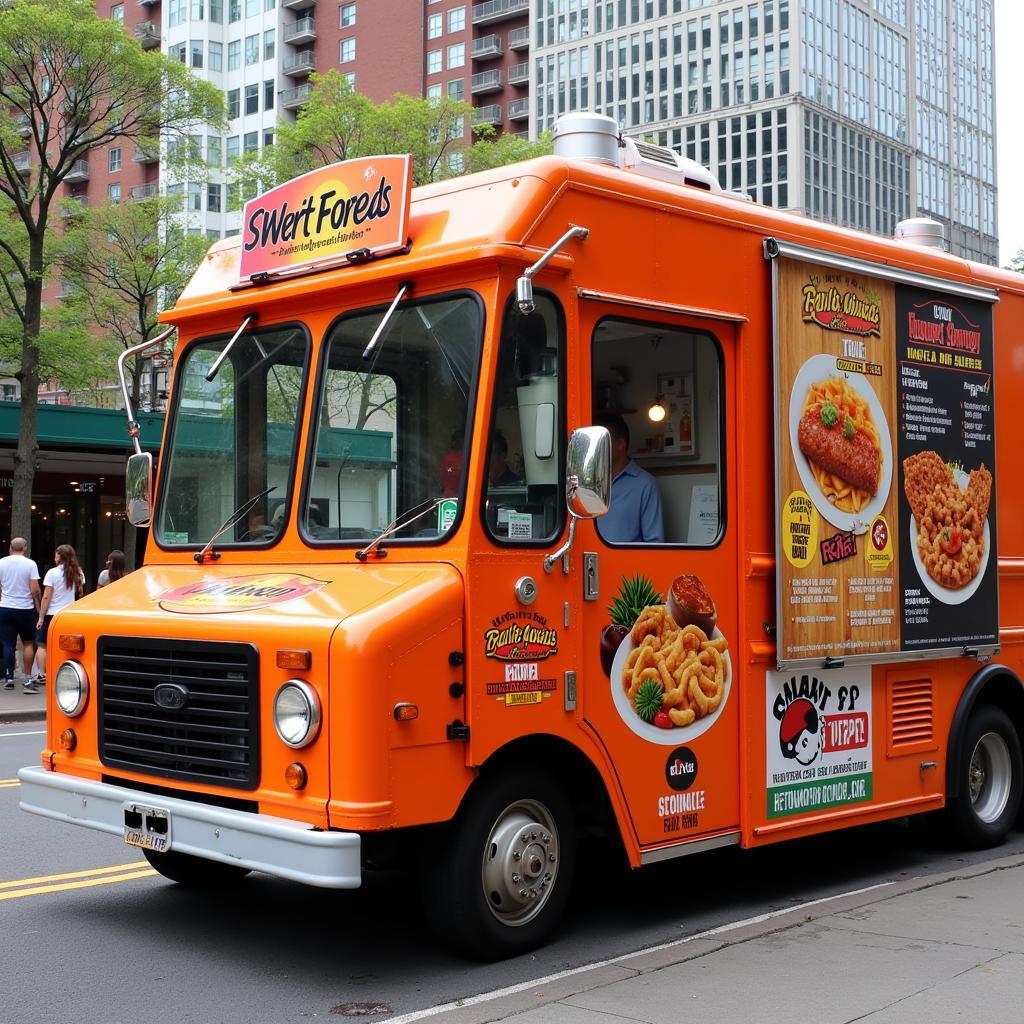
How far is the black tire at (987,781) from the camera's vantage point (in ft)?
26.1

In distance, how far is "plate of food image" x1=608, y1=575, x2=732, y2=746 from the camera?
615cm

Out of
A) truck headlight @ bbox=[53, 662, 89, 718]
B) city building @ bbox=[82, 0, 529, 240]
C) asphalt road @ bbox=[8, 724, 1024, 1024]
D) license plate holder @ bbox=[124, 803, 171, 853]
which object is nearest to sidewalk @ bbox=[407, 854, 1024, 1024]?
asphalt road @ bbox=[8, 724, 1024, 1024]

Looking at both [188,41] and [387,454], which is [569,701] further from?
[188,41]

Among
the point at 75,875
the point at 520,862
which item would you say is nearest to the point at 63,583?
the point at 75,875

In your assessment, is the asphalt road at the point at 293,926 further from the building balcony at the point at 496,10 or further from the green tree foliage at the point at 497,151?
the building balcony at the point at 496,10

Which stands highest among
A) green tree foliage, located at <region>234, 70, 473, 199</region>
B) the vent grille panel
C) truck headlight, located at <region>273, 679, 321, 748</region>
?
green tree foliage, located at <region>234, 70, 473, 199</region>

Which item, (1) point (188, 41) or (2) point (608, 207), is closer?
(2) point (608, 207)

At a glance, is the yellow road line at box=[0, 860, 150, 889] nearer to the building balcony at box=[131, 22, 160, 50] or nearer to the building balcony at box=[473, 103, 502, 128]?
the building balcony at box=[131, 22, 160, 50]

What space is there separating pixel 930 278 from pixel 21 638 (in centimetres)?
1325

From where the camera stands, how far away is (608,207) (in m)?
6.28

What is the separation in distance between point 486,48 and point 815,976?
83.7 meters

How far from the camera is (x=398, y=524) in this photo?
5.82m

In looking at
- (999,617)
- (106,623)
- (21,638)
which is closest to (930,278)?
(999,617)

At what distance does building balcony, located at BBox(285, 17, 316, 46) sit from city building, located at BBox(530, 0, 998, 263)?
1373cm
